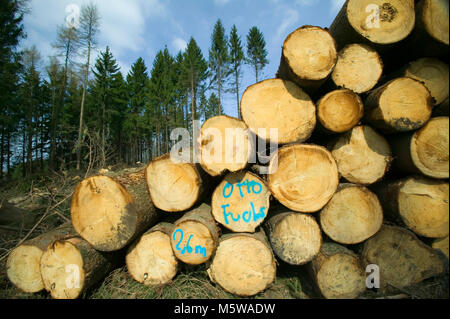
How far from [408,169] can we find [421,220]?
43cm

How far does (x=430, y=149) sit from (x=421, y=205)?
0.46 meters

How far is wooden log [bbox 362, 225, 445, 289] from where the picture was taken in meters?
1.82

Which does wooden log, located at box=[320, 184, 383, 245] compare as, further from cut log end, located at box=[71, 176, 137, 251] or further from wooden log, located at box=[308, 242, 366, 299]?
cut log end, located at box=[71, 176, 137, 251]

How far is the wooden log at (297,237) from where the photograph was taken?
183cm

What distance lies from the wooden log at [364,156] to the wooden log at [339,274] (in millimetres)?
693

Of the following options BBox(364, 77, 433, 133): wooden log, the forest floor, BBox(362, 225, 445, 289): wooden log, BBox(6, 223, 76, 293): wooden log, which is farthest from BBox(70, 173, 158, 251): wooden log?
BBox(364, 77, 433, 133): wooden log

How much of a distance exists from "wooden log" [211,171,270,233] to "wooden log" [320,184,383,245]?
2.02 feet

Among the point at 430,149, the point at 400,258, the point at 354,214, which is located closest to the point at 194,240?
the point at 354,214

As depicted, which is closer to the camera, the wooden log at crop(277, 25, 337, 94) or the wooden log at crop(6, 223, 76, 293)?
the wooden log at crop(277, 25, 337, 94)

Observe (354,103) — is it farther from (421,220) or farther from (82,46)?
(82,46)

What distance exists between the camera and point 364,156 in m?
1.93

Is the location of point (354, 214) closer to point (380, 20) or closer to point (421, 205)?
point (421, 205)

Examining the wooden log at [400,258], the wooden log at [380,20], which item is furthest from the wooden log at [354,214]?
the wooden log at [380,20]

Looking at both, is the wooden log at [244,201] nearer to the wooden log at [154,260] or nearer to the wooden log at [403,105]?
the wooden log at [154,260]
